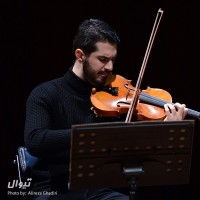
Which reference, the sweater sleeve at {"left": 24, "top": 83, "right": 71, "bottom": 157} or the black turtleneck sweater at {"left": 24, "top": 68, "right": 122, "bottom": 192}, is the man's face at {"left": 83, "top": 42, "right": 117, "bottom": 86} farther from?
the sweater sleeve at {"left": 24, "top": 83, "right": 71, "bottom": 157}

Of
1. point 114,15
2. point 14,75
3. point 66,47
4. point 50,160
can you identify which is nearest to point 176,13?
point 114,15

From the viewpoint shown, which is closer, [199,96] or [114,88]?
[114,88]

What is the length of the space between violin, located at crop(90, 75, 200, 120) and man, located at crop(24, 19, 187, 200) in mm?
63

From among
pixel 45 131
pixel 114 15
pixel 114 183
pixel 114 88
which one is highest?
pixel 114 15

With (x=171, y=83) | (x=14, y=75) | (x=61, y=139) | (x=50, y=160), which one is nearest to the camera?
(x=61, y=139)

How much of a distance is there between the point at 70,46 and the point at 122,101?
0.62 metres

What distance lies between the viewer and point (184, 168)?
1.89m

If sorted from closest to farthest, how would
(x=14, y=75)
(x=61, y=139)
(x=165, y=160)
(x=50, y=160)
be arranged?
(x=165, y=160) → (x=61, y=139) → (x=50, y=160) → (x=14, y=75)

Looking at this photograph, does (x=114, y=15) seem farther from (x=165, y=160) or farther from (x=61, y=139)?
(x=165, y=160)

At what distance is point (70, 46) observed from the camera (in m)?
2.75

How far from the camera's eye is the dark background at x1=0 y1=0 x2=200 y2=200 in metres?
2.63

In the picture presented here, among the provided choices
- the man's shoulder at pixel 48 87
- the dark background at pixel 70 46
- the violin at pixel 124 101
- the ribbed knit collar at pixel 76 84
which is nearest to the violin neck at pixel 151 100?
the violin at pixel 124 101

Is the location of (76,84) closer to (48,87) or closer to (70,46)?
(48,87)

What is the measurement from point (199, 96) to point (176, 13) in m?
0.53
